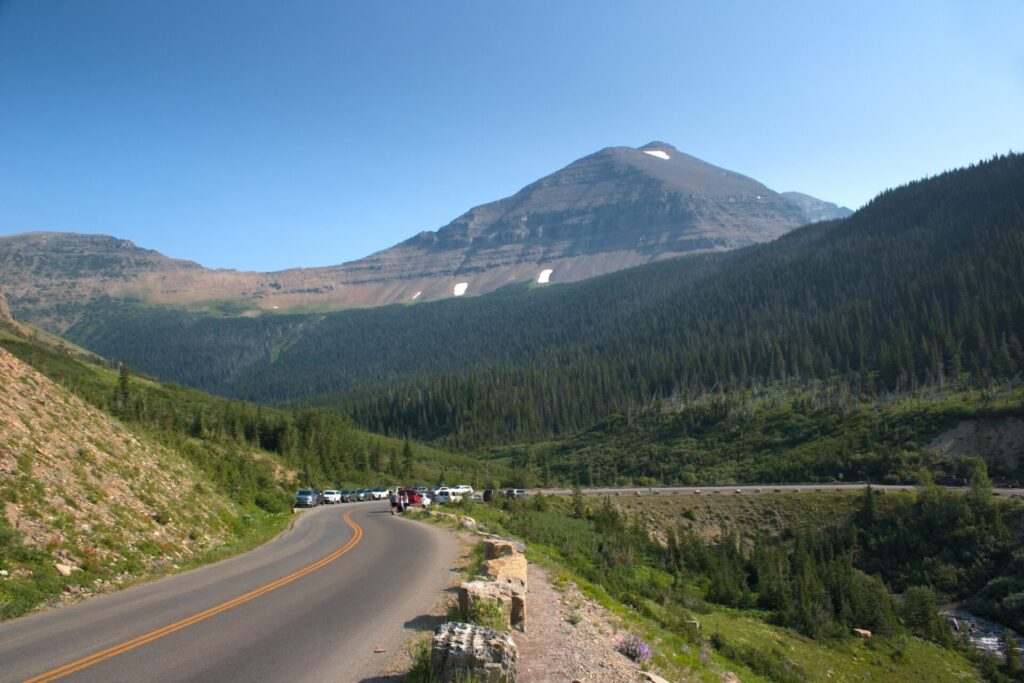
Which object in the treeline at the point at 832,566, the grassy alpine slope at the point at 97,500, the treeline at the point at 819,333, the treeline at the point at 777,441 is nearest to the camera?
the grassy alpine slope at the point at 97,500

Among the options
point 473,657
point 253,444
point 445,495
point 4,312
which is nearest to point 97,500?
point 473,657

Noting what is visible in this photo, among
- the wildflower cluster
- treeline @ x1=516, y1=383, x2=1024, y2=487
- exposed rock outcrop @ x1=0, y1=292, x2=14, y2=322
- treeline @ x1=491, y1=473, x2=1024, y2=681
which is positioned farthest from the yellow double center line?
exposed rock outcrop @ x1=0, y1=292, x2=14, y2=322

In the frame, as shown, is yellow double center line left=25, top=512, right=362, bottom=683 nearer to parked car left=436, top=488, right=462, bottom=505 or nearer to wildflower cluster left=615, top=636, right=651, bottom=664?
wildflower cluster left=615, top=636, right=651, bottom=664

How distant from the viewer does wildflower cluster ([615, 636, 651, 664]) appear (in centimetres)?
1192

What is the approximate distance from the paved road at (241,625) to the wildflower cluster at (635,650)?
4.20m

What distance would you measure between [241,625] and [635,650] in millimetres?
7600

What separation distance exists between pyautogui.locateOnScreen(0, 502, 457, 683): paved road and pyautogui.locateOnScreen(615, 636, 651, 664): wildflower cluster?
13.8 feet

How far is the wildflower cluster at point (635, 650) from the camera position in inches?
469

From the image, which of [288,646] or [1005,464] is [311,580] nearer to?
[288,646]

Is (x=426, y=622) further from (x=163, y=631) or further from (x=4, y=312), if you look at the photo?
(x=4, y=312)

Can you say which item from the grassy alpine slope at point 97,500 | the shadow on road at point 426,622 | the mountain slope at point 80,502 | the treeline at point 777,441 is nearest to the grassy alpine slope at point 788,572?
the shadow on road at point 426,622

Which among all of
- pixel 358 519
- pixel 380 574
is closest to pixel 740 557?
pixel 358 519

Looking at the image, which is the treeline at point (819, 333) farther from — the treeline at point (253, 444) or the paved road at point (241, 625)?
the paved road at point (241, 625)

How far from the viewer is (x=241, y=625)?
1120 cm
